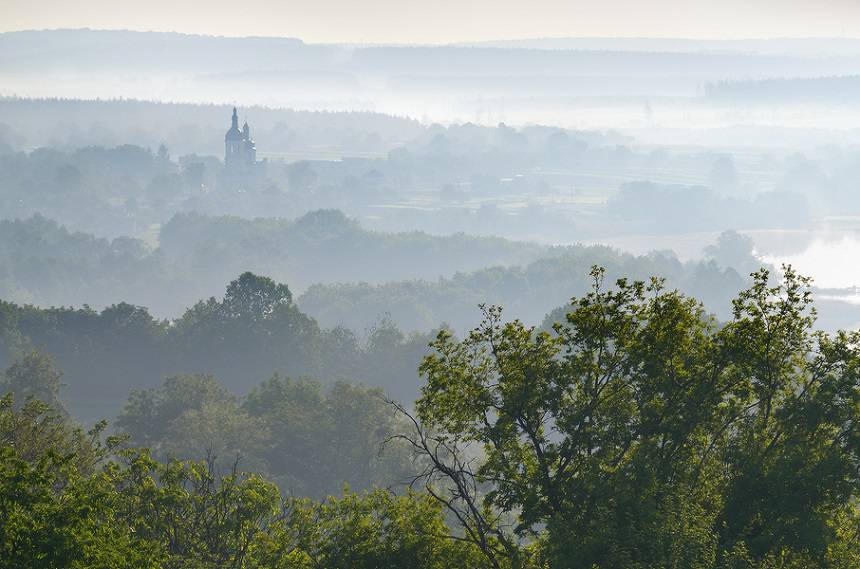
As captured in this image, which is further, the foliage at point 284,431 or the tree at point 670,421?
the foliage at point 284,431

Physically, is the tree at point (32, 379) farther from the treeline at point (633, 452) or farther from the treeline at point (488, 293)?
the treeline at point (488, 293)

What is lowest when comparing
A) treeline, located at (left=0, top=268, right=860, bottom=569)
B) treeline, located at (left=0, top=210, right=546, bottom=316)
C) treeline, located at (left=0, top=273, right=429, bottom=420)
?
treeline, located at (left=0, top=210, right=546, bottom=316)

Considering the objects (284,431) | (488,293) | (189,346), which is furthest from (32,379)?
(488,293)

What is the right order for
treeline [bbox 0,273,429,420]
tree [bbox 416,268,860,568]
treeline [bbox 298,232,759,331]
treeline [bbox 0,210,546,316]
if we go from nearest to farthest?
1. tree [bbox 416,268,860,568]
2. treeline [bbox 0,273,429,420]
3. treeline [bbox 298,232,759,331]
4. treeline [bbox 0,210,546,316]

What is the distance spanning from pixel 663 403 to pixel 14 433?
1795cm

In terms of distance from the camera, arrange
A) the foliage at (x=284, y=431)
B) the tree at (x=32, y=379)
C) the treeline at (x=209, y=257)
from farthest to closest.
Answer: the treeline at (x=209, y=257) → the tree at (x=32, y=379) → the foliage at (x=284, y=431)

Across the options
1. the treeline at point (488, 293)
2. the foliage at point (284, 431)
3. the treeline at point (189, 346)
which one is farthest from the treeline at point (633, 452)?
the treeline at point (488, 293)

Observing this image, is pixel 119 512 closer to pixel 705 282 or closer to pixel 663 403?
pixel 663 403

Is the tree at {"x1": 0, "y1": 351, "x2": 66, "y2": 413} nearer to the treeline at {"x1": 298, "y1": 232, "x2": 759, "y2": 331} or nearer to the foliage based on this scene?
the foliage

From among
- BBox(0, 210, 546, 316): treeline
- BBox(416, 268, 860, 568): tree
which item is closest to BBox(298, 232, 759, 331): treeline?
BBox(0, 210, 546, 316): treeline

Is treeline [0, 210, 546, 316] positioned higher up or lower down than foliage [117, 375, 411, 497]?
lower down

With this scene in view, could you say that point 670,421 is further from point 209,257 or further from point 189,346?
point 209,257

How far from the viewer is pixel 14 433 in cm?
3159

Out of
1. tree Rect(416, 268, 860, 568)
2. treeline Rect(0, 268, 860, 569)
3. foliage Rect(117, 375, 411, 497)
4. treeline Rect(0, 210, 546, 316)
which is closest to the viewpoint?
treeline Rect(0, 268, 860, 569)
